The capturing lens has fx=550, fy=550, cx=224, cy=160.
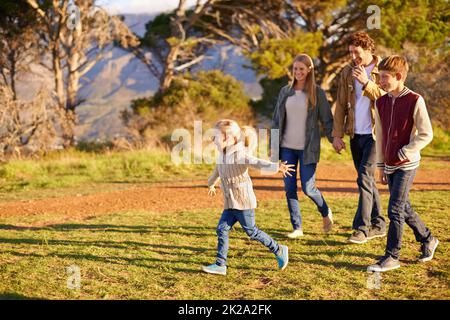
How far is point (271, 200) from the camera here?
829cm

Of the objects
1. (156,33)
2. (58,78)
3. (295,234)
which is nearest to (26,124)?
(58,78)

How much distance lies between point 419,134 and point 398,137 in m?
0.19

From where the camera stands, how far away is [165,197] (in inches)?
347

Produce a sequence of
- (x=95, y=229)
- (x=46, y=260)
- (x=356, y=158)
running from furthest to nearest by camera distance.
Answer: (x=95, y=229)
(x=356, y=158)
(x=46, y=260)

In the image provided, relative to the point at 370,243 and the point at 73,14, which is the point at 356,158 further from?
the point at 73,14

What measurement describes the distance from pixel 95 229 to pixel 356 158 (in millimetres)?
3134

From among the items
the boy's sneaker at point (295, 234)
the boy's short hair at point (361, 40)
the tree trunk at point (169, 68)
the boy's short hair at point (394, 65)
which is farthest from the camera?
the tree trunk at point (169, 68)

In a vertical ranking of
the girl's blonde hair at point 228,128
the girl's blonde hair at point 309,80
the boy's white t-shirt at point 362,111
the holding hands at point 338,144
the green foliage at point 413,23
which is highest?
the green foliage at point 413,23

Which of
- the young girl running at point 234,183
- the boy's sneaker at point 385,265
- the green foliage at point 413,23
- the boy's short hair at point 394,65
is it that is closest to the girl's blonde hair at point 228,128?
the young girl running at point 234,183

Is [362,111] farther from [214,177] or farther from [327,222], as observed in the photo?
[214,177]

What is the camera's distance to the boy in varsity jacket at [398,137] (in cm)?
438

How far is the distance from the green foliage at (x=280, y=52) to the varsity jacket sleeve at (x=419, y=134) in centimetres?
1588

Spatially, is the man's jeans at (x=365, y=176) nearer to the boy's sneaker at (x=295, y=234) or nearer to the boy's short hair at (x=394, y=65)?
the boy's sneaker at (x=295, y=234)
